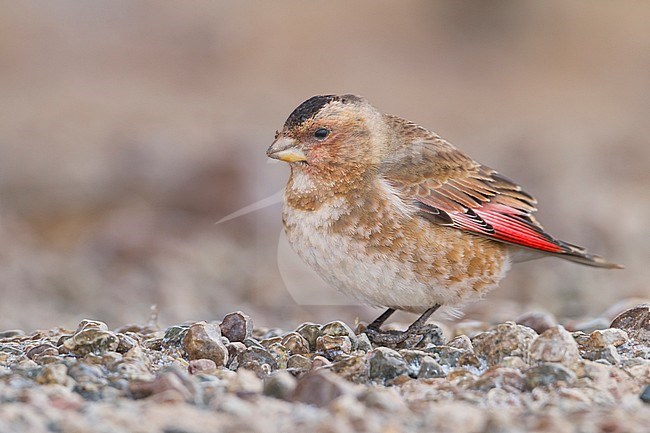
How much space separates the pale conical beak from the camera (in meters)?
6.30

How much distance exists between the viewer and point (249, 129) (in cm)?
1845

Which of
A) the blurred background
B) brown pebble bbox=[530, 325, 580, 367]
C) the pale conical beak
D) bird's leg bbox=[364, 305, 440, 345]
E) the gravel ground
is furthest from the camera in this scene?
the blurred background

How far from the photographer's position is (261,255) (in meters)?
11.9

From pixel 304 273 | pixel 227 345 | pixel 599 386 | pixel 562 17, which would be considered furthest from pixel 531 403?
pixel 562 17

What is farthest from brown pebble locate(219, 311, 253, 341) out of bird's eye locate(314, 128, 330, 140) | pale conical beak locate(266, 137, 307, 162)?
bird's eye locate(314, 128, 330, 140)

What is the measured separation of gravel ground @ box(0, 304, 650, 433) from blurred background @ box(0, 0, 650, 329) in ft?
10.8

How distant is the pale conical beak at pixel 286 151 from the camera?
630cm

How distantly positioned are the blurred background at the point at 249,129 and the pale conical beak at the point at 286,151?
9.13 feet

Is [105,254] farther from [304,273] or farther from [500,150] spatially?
[500,150]

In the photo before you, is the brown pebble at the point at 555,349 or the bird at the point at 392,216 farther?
the bird at the point at 392,216

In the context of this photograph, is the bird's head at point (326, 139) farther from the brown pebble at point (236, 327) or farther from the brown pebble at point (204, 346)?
the brown pebble at point (204, 346)

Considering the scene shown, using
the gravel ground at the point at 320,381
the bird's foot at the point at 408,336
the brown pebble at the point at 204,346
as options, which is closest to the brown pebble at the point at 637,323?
the gravel ground at the point at 320,381

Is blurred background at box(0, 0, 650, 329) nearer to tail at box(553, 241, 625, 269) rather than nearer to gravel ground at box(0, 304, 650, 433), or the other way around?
tail at box(553, 241, 625, 269)

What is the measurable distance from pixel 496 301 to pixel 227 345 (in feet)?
16.4
